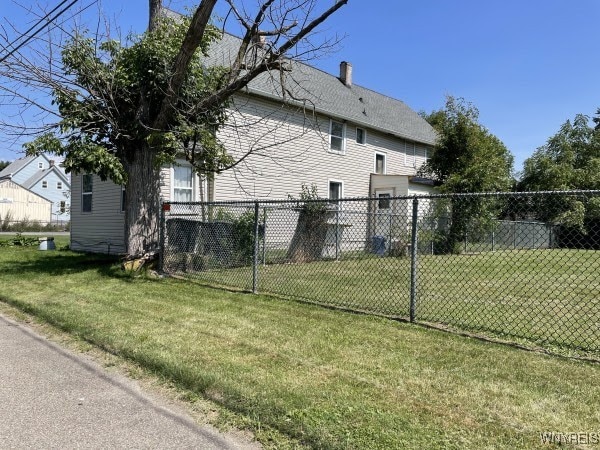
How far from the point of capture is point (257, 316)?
6238 mm

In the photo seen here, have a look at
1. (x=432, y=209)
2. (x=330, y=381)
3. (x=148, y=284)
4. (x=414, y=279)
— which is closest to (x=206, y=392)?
(x=330, y=381)

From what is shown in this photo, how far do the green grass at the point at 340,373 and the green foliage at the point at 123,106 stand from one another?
3581mm

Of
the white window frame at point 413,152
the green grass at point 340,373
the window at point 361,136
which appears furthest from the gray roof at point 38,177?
the green grass at point 340,373

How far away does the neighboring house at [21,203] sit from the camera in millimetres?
46156

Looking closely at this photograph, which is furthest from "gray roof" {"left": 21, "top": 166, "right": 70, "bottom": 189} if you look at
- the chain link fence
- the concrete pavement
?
the concrete pavement

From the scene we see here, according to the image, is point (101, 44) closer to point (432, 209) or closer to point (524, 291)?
point (524, 291)

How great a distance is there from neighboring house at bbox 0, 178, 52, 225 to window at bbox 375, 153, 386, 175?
38006 mm

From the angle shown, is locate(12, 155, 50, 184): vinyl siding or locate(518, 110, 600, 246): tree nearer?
locate(518, 110, 600, 246): tree

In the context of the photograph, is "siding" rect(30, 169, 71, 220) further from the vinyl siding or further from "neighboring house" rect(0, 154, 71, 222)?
the vinyl siding

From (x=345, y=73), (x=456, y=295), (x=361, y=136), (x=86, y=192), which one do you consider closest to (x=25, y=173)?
(x=86, y=192)

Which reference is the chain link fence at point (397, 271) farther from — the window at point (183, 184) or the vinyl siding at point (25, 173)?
the vinyl siding at point (25, 173)

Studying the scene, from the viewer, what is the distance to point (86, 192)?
16797mm

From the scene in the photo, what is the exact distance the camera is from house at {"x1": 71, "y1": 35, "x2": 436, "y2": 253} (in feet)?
47.8

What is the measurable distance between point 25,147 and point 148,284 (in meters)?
3.72
